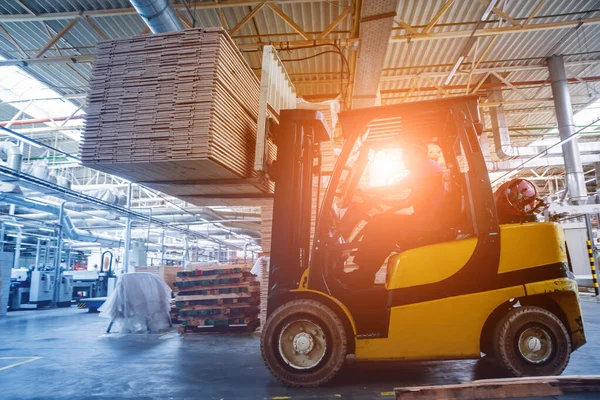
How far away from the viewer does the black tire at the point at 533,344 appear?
3.02 m

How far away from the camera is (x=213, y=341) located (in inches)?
249

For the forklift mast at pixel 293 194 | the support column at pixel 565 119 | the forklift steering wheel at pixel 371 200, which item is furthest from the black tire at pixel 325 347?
the support column at pixel 565 119

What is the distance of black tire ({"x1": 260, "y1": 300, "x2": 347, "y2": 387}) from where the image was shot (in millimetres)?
3141

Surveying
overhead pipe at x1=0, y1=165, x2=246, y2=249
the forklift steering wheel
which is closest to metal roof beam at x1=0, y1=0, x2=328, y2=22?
overhead pipe at x1=0, y1=165, x2=246, y2=249

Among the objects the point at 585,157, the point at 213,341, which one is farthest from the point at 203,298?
the point at 585,157

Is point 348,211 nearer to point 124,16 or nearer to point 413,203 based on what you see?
point 413,203

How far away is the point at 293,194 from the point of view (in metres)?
3.95

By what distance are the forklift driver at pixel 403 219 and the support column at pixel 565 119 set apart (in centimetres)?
1034

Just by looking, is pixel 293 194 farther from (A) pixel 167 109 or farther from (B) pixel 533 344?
(B) pixel 533 344

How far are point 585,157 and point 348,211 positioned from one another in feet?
57.6

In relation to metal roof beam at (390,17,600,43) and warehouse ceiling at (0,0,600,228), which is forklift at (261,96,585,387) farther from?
metal roof beam at (390,17,600,43)

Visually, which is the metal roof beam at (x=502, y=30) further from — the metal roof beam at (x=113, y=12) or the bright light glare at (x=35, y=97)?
the bright light glare at (x=35, y=97)

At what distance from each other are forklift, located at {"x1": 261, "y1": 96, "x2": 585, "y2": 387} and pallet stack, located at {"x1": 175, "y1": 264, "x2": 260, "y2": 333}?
4.00 m

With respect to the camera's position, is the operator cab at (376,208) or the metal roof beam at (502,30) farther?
the metal roof beam at (502,30)
